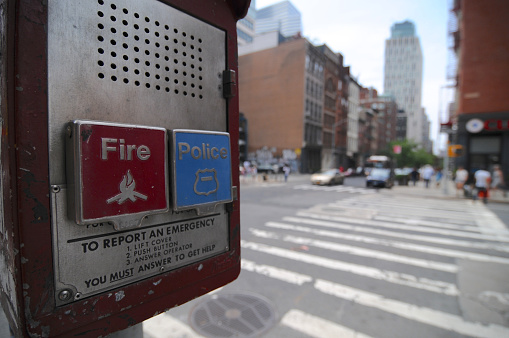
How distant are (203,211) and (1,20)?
2.63ft

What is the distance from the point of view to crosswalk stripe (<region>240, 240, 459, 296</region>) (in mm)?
4355

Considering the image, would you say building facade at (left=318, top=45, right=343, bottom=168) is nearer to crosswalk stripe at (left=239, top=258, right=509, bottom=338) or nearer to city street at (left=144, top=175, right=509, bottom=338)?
city street at (left=144, top=175, right=509, bottom=338)

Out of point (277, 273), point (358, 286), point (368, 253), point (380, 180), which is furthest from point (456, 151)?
point (277, 273)

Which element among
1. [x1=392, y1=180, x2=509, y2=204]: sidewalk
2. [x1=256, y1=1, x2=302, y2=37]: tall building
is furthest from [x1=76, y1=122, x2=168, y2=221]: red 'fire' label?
[x1=256, y1=1, x2=302, y2=37]: tall building

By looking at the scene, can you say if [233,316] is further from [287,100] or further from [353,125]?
[353,125]

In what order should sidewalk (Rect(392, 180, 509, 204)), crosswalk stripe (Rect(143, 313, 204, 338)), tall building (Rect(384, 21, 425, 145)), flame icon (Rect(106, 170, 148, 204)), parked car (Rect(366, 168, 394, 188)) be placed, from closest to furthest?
flame icon (Rect(106, 170, 148, 204)) < crosswalk stripe (Rect(143, 313, 204, 338)) < sidewalk (Rect(392, 180, 509, 204)) < parked car (Rect(366, 168, 394, 188)) < tall building (Rect(384, 21, 425, 145))

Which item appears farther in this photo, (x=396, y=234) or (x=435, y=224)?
(x=435, y=224)

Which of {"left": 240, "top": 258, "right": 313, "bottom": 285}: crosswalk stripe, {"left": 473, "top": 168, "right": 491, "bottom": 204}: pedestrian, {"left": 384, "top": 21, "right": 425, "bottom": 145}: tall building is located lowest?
{"left": 240, "top": 258, "right": 313, "bottom": 285}: crosswalk stripe

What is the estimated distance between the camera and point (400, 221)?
8891mm

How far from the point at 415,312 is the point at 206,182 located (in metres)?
3.88

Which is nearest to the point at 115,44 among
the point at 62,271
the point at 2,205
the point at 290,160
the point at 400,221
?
the point at 2,205

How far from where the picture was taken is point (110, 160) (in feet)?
2.68

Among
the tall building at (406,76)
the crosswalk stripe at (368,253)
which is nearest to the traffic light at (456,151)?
the crosswalk stripe at (368,253)

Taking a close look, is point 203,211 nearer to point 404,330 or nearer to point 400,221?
point 404,330
